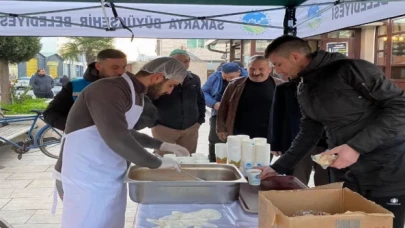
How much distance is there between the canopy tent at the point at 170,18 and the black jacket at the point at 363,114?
117cm

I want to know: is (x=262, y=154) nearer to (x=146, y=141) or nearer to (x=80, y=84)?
(x=146, y=141)

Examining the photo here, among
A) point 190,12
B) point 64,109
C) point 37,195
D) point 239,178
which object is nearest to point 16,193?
point 37,195

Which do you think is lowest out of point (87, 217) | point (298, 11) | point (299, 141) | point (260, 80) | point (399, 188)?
point (87, 217)

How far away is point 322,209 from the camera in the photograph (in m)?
1.36

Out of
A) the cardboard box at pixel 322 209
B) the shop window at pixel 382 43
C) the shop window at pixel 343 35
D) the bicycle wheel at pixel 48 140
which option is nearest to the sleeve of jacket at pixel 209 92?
the bicycle wheel at pixel 48 140

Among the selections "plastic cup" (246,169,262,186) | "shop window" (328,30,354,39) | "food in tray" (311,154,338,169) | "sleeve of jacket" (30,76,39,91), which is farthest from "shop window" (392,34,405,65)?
"sleeve of jacket" (30,76,39,91)

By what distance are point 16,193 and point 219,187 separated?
3.57 meters

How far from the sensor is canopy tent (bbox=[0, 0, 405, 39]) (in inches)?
126

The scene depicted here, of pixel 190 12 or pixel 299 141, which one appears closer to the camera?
pixel 299 141

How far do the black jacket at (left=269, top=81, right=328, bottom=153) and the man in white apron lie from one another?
151cm

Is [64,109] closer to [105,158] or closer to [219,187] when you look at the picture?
[105,158]

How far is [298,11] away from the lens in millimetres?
3383

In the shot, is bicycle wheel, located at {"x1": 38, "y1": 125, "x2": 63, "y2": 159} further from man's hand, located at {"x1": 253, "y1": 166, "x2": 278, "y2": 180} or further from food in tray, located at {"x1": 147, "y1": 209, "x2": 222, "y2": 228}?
food in tray, located at {"x1": 147, "y1": 209, "x2": 222, "y2": 228}

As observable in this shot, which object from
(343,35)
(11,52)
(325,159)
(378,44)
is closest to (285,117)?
(325,159)
